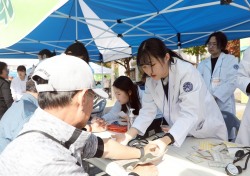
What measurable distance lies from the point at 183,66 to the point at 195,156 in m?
0.60

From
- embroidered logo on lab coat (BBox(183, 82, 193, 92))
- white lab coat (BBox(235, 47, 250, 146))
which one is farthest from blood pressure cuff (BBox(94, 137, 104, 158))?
white lab coat (BBox(235, 47, 250, 146))

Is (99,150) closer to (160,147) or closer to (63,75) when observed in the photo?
(160,147)

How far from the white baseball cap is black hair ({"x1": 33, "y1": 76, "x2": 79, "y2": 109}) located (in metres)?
0.01

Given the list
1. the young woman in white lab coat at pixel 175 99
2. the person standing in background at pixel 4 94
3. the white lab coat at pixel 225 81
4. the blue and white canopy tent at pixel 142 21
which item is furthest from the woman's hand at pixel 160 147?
the person standing in background at pixel 4 94

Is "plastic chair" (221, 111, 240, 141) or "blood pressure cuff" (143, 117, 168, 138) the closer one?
"blood pressure cuff" (143, 117, 168, 138)

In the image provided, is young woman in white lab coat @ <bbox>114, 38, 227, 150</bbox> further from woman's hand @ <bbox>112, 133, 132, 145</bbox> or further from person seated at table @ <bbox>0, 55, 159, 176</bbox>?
person seated at table @ <bbox>0, 55, 159, 176</bbox>

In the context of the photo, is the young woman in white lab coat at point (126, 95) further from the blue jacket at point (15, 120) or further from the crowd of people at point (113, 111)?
the blue jacket at point (15, 120)

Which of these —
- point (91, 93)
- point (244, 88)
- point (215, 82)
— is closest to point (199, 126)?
point (244, 88)

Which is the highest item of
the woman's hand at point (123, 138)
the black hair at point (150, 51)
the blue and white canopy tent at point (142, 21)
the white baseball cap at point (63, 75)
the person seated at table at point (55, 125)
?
the blue and white canopy tent at point (142, 21)

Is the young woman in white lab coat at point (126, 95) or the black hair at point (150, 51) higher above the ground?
the black hair at point (150, 51)

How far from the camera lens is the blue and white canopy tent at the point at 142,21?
304 cm

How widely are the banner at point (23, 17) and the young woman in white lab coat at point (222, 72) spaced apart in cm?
212

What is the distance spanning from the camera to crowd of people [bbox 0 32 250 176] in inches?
30.0

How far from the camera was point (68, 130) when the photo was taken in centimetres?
85
